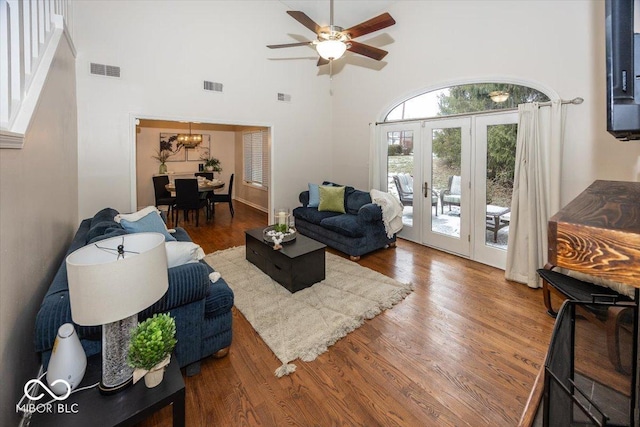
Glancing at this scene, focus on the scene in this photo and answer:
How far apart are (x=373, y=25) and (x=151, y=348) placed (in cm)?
343

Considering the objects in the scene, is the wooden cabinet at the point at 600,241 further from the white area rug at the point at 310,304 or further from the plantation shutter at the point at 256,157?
the plantation shutter at the point at 256,157

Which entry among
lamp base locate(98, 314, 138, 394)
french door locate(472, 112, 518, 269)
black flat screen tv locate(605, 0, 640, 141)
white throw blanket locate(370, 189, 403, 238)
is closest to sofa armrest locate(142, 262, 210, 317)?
lamp base locate(98, 314, 138, 394)

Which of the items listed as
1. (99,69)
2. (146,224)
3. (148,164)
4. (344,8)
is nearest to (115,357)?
(146,224)

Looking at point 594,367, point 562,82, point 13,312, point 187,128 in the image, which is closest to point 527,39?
point 562,82

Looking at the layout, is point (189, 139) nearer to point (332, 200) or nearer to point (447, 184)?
point (332, 200)

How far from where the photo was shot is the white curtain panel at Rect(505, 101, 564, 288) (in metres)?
3.34

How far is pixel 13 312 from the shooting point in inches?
60.3

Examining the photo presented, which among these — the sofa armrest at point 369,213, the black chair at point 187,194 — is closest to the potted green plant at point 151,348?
the sofa armrest at point 369,213

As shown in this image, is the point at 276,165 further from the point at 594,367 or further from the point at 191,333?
the point at 594,367

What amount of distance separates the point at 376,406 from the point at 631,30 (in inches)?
82.4

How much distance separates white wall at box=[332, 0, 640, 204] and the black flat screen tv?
128 inches

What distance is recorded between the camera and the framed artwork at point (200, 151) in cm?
905

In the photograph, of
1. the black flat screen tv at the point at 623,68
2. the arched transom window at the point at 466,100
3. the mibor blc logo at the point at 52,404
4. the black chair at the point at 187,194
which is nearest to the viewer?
the black flat screen tv at the point at 623,68

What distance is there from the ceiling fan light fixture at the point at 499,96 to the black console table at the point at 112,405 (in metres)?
4.61
